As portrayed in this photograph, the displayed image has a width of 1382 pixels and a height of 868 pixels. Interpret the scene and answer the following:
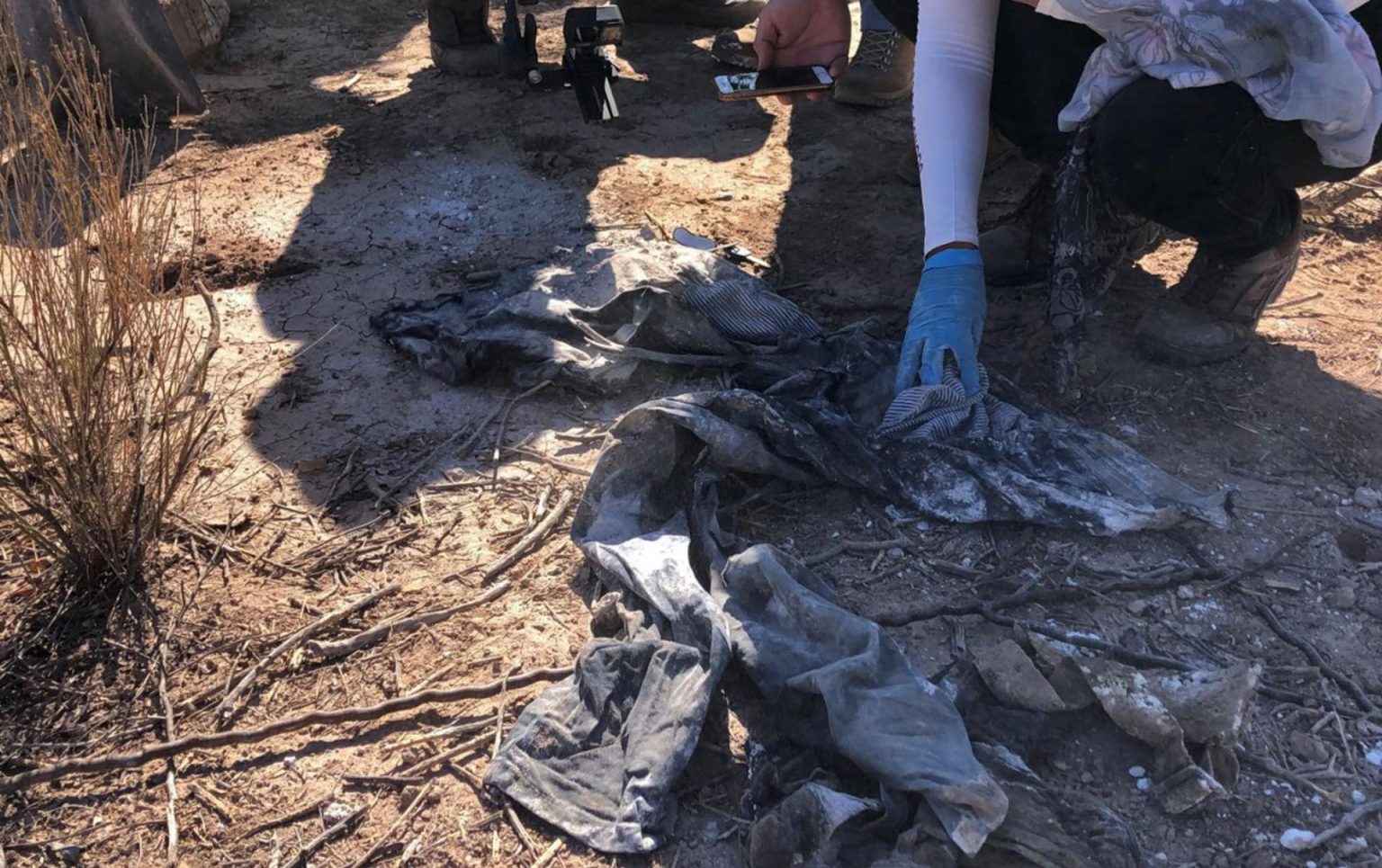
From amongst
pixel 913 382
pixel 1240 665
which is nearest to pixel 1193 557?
pixel 1240 665

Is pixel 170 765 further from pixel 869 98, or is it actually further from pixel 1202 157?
pixel 869 98

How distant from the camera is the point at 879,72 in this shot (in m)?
3.77

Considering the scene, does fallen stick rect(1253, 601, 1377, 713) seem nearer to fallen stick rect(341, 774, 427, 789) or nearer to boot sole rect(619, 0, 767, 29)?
fallen stick rect(341, 774, 427, 789)

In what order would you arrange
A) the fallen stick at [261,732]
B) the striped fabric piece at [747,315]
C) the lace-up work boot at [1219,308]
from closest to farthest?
the fallen stick at [261,732], the lace-up work boot at [1219,308], the striped fabric piece at [747,315]

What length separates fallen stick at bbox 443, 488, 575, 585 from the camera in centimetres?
196

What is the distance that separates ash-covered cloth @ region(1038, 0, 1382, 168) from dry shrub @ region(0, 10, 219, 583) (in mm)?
1862

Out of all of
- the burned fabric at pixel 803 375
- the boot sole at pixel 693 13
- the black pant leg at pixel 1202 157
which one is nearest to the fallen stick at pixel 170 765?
the burned fabric at pixel 803 375

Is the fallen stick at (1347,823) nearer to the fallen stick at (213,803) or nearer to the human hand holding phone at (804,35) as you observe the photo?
the fallen stick at (213,803)

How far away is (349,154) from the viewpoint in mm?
3588

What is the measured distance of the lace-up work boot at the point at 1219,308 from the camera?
239 cm

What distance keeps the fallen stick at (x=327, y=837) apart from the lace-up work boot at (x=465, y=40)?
3.31 meters

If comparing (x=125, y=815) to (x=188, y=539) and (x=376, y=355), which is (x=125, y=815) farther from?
(x=376, y=355)

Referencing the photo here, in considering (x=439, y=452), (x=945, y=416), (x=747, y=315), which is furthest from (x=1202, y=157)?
(x=439, y=452)

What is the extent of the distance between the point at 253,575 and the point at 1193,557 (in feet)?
5.80
